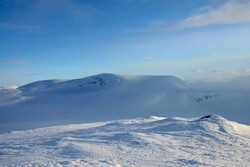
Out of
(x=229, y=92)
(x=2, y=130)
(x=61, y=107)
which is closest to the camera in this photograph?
(x=2, y=130)

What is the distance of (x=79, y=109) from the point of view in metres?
20.1

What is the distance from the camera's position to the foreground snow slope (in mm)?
5352

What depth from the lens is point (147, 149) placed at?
21.0 ft

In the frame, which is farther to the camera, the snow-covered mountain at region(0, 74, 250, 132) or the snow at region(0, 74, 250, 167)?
the snow-covered mountain at region(0, 74, 250, 132)

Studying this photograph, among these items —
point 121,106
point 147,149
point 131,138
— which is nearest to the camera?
point 147,149

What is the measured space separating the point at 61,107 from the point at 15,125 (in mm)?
6653

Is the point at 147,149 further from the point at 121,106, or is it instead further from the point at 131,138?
the point at 121,106

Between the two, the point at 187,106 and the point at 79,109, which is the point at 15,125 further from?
the point at 187,106

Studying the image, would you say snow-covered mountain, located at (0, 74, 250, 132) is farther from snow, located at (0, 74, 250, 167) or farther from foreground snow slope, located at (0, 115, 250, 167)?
foreground snow slope, located at (0, 115, 250, 167)

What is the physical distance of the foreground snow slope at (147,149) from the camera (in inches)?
211

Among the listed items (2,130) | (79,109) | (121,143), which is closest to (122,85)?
(79,109)

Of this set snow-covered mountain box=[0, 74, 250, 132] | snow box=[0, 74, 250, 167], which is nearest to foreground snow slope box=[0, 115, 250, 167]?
snow box=[0, 74, 250, 167]

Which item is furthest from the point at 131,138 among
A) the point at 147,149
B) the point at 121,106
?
the point at 121,106

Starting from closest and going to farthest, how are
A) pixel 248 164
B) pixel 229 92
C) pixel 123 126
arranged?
pixel 248 164, pixel 123 126, pixel 229 92
